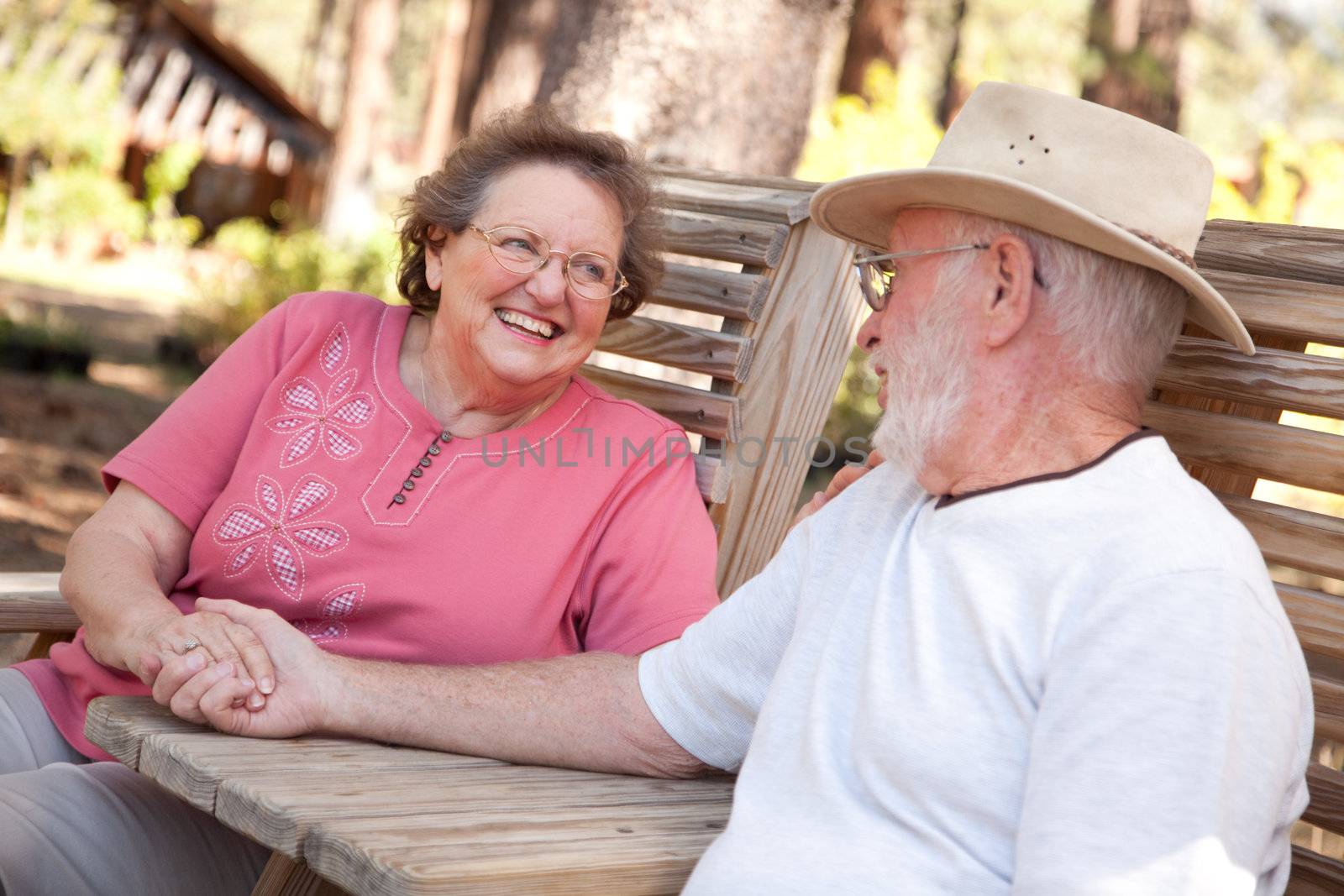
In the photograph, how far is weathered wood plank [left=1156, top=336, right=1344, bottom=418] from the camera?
2043 millimetres

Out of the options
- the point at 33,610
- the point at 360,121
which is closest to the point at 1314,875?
the point at 33,610

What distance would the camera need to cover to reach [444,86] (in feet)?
59.9

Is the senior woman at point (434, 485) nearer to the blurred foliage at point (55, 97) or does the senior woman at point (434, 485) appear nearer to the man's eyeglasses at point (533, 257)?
the man's eyeglasses at point (533, 257)

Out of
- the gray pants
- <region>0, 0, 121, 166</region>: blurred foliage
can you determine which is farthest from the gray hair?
<region>0, 0, 121, 166</region>: blurred foliage

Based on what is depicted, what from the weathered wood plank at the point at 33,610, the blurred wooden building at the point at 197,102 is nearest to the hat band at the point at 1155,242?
the weathered wood plank at the point at 33,610

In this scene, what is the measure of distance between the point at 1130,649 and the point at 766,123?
3.65 metres

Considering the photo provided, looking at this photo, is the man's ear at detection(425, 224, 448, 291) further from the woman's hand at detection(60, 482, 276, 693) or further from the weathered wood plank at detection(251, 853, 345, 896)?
the weathered wood plank at detection(251, 853, 345, 896)

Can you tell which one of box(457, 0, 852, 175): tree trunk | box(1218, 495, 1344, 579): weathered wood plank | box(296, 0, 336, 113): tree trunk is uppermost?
box(296, 0, 336, 113): tree trunk

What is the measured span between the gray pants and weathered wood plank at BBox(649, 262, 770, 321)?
141 centimetres

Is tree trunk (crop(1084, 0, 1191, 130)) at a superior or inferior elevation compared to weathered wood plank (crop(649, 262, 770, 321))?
superior

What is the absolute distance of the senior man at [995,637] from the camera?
4.48 ft

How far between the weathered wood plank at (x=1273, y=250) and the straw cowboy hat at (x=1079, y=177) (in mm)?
429

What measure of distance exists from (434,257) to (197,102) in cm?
2354

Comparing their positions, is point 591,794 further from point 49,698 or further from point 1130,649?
point 49,698
